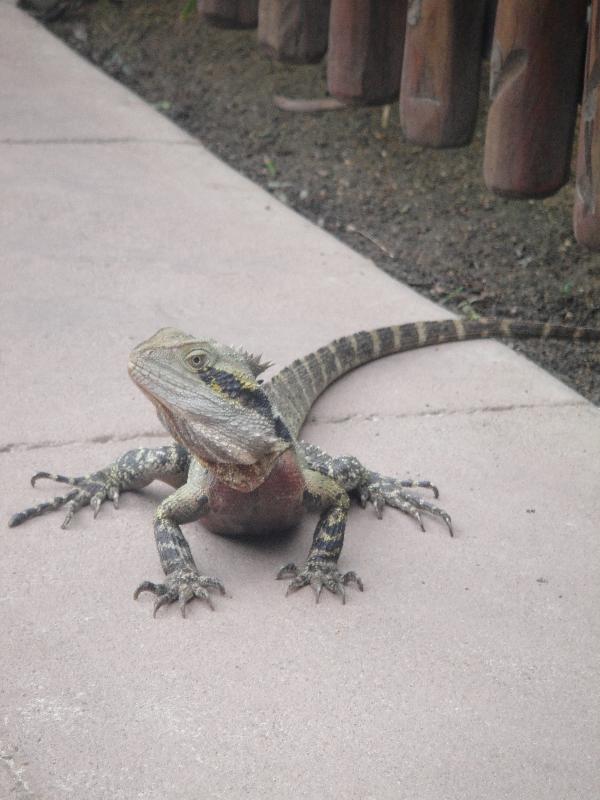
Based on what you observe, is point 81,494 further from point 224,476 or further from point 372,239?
point 372,239

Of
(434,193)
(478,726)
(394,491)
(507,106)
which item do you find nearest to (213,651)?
(478,726)

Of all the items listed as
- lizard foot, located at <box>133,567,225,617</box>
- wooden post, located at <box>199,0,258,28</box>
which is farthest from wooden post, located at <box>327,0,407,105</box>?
lizard foot, located at <box>133,567,225,617</box>

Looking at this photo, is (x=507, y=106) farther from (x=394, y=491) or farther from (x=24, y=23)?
(x=24, y=23)

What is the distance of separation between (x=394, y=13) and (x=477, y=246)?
1290mm

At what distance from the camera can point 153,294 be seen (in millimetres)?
4918

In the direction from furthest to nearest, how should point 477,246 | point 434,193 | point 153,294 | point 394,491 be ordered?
point 434,193, point 477,246, point 153,294, point 394,491

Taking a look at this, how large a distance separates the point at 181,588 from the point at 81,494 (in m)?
0.64

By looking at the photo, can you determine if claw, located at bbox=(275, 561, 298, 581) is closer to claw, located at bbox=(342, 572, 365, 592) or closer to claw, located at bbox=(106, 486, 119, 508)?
claw, located at bbox=(342, 572, 365, 592)

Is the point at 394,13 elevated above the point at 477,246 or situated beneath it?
elevated above

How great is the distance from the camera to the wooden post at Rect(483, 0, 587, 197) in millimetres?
4336

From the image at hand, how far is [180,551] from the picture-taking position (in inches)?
124

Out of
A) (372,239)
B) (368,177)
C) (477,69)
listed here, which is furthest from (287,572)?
(368,177)

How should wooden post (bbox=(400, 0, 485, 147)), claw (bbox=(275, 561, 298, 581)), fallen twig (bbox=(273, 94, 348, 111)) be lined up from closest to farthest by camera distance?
1. claw (bbox=(275, 561, 298, 581))
2. wooden post (bbox=(400, 0, 485, 147))
3. fallen twig (bbox=(273, 94, 348, 111))

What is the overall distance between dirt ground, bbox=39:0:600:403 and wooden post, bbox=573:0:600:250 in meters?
0.70
